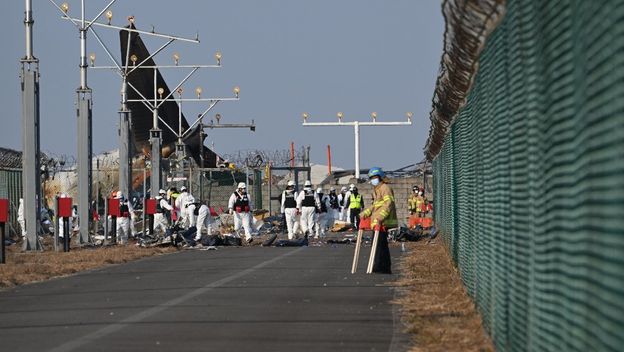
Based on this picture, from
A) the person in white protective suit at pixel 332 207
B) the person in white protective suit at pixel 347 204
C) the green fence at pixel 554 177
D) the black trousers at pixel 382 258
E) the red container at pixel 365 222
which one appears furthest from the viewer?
the person in white protective suit at pixel 332 207

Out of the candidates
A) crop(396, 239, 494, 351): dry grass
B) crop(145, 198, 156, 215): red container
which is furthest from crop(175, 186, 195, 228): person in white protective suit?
crop(396, 239, 494, 351): dry grass

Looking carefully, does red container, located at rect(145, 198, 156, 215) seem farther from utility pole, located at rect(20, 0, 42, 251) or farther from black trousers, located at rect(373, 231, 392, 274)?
black trousers, located at rect(373, 231, 392, 274)

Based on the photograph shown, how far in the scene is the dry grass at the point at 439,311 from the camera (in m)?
11.1

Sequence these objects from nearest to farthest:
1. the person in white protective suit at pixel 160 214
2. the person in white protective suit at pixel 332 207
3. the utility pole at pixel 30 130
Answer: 1. the utility pole at pixel 30 130
2. the person in white protective suit at pixel 160 214
3. the person in white protective suit at pixel 332 207

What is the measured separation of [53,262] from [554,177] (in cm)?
2058

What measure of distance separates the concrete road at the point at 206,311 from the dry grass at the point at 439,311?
0.21 meters

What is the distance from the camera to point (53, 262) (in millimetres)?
26734

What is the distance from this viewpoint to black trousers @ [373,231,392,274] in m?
21.1

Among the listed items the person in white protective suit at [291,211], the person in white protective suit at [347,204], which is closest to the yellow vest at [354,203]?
the person in white protective suit at [347,204]

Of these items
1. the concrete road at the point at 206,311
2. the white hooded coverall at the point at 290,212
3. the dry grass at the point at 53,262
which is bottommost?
the dry grass at the point at 53,262

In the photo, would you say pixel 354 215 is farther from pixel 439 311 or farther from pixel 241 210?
pixel 439 311

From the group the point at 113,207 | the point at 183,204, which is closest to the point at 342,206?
the point at 183,204

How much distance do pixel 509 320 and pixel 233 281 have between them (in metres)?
10.6

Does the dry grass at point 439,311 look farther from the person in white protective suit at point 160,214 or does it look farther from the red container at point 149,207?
the person in white protective suit at point 160,214
